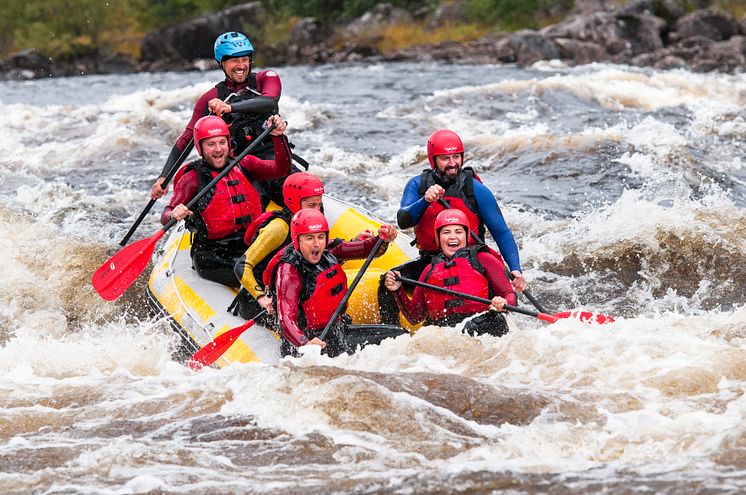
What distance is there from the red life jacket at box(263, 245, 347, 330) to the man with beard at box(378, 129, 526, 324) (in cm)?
57

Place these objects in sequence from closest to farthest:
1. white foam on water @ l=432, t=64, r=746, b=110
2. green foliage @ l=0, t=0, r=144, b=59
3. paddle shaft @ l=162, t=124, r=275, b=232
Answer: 1. paddle shaft @ l=162, t=124, r=275, b=232
2. white foam on water @ l=432, t=64, r=746, b=110
3. green foliage @ l=0, t=0, r=144, b=59

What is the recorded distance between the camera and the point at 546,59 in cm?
2775

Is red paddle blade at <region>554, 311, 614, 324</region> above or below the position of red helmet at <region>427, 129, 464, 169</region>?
below

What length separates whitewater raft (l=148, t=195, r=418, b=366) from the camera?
636 centimetres

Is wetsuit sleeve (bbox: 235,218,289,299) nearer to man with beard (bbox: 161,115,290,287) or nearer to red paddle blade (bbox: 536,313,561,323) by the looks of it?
man with beard (bbox: 161,115,290,287)

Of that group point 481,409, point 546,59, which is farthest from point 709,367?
point 546,59

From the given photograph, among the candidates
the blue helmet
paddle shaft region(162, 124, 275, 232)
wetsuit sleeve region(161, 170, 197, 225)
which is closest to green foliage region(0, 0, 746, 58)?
the blue helmet

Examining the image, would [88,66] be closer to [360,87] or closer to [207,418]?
[360,87]

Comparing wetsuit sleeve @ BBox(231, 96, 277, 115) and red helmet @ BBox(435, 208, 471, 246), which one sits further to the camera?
wetsuit sleeve @ BBox(231, 96, 277, 115)

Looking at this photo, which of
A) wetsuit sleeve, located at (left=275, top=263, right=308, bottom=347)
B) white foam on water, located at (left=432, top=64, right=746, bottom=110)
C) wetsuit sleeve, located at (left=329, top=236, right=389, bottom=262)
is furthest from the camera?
white foam on water, located at (left=432, top=64, right=746, bottom=110)

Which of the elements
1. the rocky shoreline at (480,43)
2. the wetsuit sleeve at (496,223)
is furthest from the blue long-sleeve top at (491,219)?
the rocky shoreline at (480,43)

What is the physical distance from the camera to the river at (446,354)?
4598 mm

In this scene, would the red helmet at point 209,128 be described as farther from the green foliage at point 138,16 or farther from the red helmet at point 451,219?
the green foliage at point 138,16

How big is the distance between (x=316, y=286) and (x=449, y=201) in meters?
1.17
